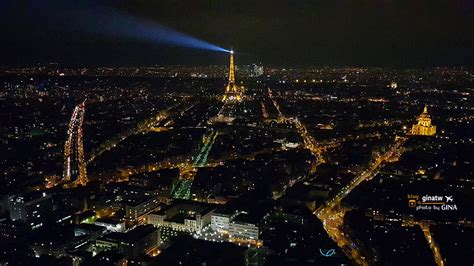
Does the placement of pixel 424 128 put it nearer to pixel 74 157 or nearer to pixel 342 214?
pixel 342 214

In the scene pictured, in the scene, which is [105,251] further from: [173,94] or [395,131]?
[173,94]

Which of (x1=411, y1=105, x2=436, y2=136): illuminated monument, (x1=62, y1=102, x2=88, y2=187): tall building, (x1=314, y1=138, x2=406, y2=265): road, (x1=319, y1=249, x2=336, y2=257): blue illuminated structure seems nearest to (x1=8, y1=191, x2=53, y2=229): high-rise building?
(x1=62, y1=102, x2=88, y2=187): tall building

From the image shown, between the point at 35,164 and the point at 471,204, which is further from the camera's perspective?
the point at 35,164

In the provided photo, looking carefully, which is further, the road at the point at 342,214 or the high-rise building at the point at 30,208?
the high-rise building at the point at 30,208

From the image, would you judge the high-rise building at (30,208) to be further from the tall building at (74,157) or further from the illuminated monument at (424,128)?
the illuminated monument at (424,128)

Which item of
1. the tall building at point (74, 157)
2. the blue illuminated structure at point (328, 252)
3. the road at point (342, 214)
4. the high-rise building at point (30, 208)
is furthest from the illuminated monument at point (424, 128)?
the high-rise building at point (30, 208)

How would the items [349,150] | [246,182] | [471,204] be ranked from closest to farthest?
[471,204] < [246,182] < [349,150]

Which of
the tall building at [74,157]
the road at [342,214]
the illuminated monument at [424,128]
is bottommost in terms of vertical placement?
the tall building at [74,157]

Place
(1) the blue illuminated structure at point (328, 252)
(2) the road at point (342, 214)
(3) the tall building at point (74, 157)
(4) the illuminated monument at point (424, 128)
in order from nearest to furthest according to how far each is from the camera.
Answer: (1) the blue illuminated structure at point (328, 252), (2) the road at point (342, 214), (3) the tall building at point (74, 157), (4) the illuminated monument at point (424, 128)

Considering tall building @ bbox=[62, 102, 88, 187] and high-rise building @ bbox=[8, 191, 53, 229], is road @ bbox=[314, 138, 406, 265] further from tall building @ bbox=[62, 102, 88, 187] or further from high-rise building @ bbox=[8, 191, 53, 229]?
tall building @ bbox=[62, 102, 88, 187]

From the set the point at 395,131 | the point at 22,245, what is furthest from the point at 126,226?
the point at 395,131

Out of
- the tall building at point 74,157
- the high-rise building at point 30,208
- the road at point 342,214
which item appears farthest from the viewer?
the tall building at point 74,157
